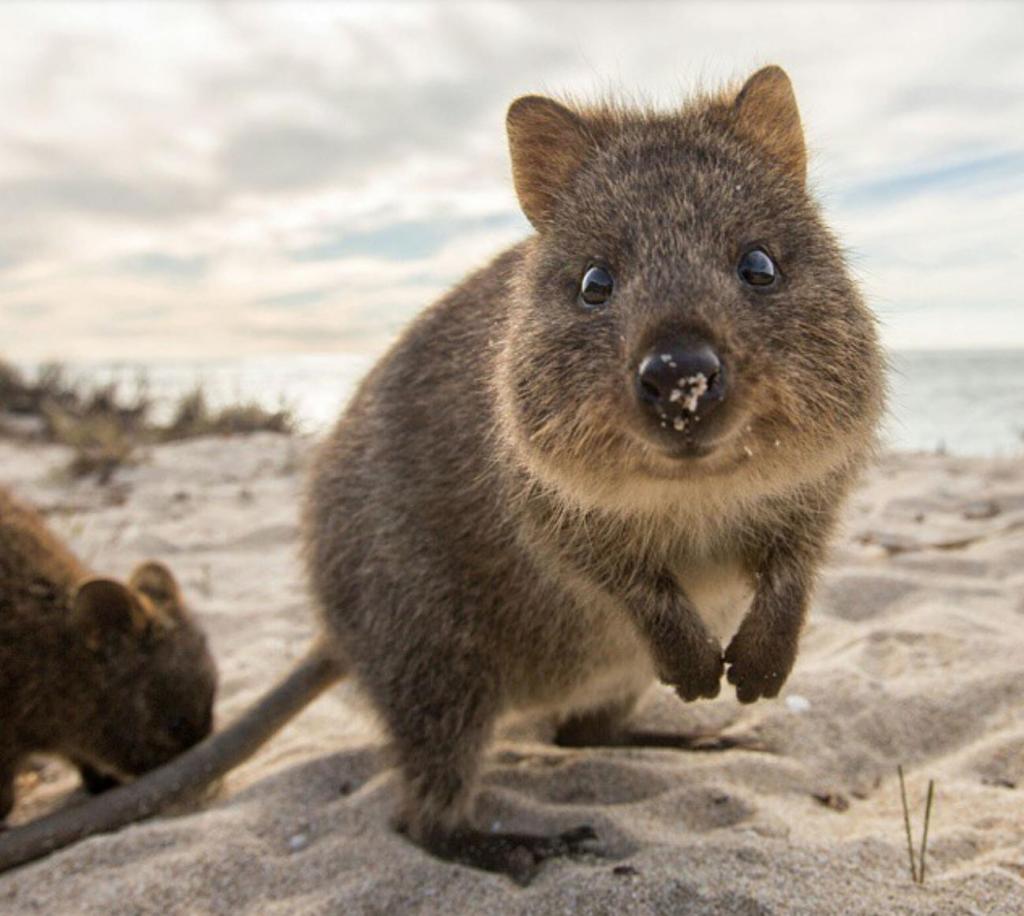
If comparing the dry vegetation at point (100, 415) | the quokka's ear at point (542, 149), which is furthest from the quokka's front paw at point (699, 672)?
the dry vegetation at point (100, 415)

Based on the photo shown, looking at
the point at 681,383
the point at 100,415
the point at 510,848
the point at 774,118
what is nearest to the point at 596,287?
the point at 681,383

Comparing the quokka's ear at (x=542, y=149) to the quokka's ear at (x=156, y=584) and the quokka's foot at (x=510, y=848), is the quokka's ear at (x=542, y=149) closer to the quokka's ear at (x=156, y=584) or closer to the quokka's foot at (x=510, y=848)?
the quokka's foot at (x=510, y=848)

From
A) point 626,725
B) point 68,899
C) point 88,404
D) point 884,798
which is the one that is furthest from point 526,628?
point 88,404

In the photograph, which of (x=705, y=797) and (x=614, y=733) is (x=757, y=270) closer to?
(x=705, y=797)

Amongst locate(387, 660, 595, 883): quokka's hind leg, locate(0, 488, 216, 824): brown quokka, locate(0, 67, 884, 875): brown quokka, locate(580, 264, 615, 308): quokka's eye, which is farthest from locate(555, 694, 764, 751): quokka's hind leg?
locate(580, 264, 615, 308): quokka's eye

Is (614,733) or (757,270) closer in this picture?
(757,270)

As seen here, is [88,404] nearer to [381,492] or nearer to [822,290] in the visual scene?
[381,492]
